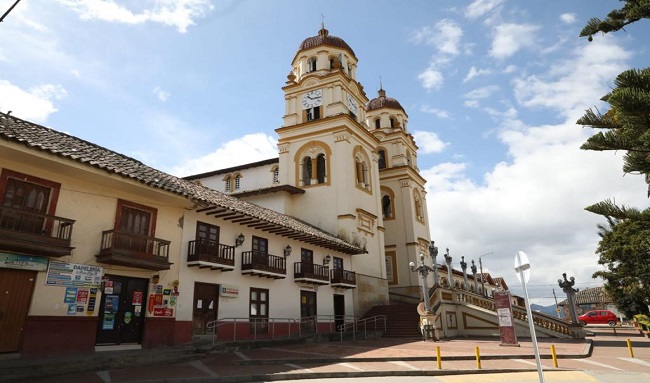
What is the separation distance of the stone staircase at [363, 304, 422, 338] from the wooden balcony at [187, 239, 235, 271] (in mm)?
11658

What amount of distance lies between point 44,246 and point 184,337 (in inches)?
250

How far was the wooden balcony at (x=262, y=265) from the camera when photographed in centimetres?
1914

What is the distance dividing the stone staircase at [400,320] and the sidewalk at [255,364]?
7.91 m

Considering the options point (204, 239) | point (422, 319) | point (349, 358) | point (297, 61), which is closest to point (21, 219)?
point (204, 239)

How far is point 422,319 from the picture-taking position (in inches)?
882

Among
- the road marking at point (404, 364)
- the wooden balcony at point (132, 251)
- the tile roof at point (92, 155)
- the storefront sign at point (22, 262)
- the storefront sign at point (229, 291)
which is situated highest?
the tile roof at point (92, 155)

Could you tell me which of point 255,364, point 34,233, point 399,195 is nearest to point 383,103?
point 399,195

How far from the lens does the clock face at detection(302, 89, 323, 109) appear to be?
1308 inches

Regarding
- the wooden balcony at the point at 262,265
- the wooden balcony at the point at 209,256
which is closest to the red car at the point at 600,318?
the wooden balcony at the point at 262,265

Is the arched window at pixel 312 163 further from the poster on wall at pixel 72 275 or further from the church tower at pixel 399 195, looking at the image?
the poster on wall at pixel 72 275

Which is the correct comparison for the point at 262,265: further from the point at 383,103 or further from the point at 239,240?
the point at 383,103

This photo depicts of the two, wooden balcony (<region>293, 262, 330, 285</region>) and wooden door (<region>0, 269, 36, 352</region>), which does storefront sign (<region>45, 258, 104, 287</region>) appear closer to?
wooden door (<region>0, 269, 36, 352</region>)

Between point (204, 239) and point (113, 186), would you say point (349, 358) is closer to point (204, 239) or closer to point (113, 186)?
point (204, 239)

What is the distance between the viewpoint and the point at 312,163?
31.8 m
